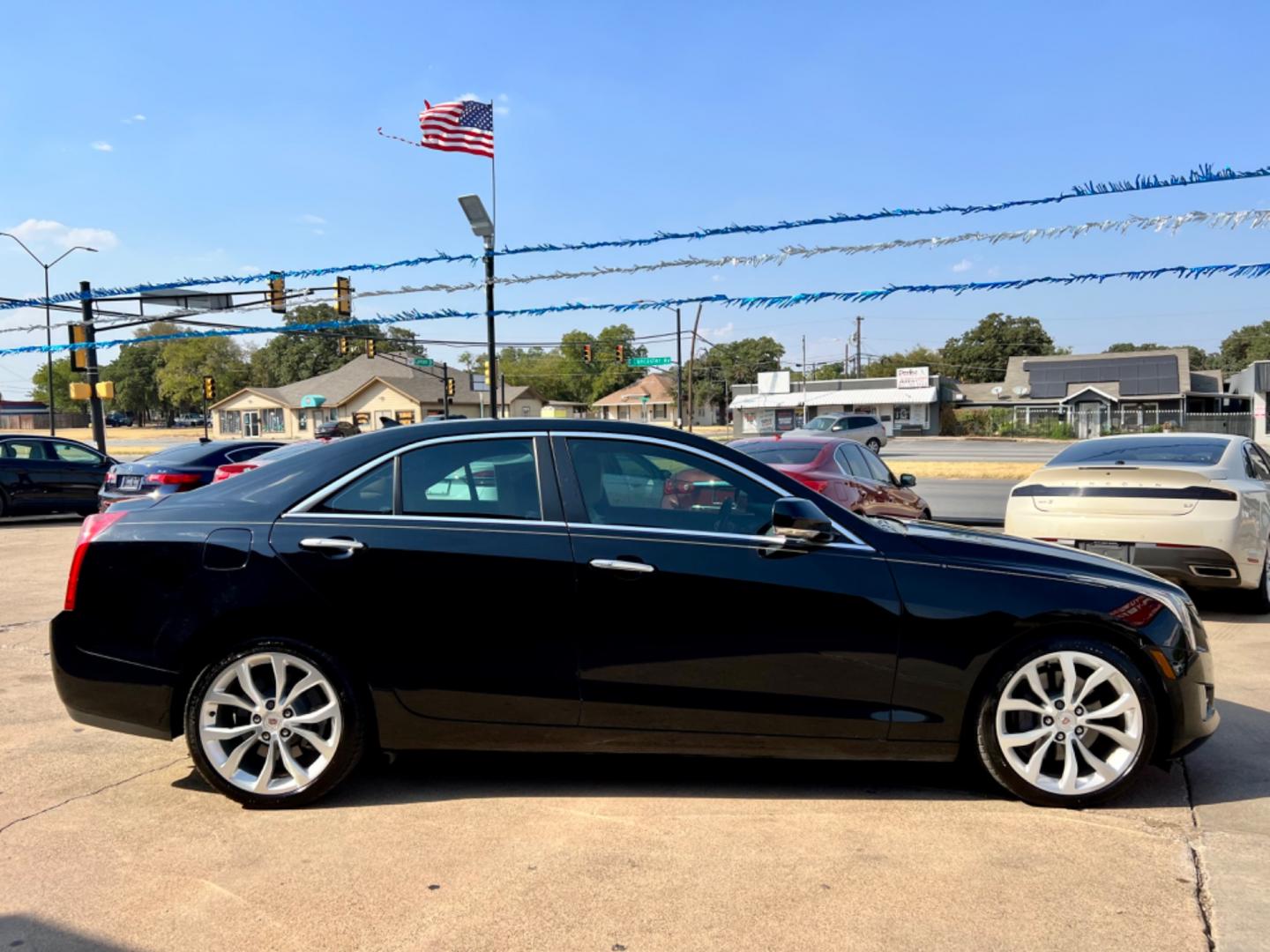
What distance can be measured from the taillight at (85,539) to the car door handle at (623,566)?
2.09 m

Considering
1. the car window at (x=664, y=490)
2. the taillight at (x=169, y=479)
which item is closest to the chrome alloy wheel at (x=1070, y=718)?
the car window at (x=664, y=490)

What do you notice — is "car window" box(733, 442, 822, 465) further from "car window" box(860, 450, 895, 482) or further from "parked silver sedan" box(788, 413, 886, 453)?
"parked silver sedan" box(788, 413, 886, 453)

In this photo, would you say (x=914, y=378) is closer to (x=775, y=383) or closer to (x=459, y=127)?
(x=775, y=383)

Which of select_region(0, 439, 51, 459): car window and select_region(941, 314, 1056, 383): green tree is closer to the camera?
select_region(0, 439, 51, 459): car window

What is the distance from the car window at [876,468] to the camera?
378 inches

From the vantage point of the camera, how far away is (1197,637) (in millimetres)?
3873

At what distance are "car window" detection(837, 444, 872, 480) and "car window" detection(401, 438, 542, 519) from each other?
18.6ft

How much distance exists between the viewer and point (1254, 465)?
7844 mm

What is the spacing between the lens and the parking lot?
2.85 m

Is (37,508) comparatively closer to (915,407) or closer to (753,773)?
(753,773)

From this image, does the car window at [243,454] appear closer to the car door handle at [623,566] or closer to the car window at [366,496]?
the car window at [366,496]

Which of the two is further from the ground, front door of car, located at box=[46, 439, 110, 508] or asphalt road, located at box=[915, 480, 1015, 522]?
front door of car, located at box=[46, 439, 110, 508]

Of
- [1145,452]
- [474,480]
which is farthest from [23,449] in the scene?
[1145,452]

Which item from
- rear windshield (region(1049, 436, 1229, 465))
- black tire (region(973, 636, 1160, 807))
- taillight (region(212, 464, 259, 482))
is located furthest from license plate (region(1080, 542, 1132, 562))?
taillight (region(212, 464, 259, 482))
